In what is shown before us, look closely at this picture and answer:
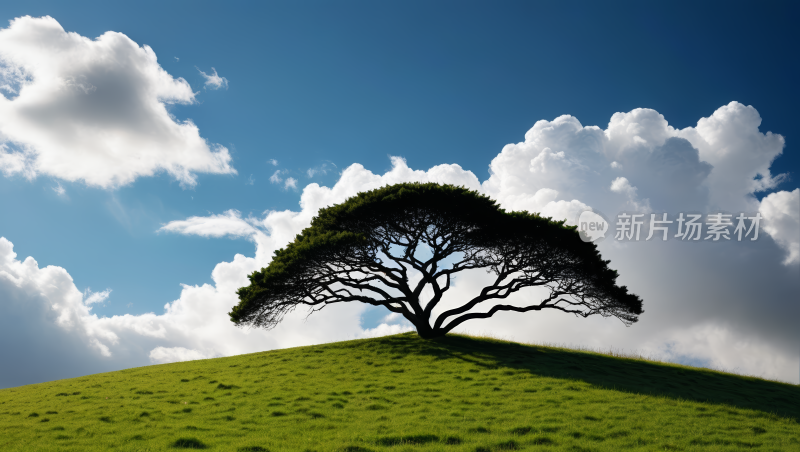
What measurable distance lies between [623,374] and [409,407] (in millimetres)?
13455

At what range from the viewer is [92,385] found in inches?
907

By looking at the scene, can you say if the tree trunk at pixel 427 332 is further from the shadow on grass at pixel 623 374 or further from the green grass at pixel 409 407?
the green grass at pixel 409 407

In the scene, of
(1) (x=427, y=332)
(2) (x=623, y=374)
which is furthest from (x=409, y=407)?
(1) (x=427, y=332)

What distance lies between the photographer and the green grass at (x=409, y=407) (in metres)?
12.3

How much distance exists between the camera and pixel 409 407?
16.0 meters

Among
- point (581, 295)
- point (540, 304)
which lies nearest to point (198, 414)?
point (540, 304)

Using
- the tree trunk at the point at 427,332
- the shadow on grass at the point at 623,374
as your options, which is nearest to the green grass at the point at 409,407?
the shadow on grass at the point at 623,374

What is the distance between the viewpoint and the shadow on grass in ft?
61.8

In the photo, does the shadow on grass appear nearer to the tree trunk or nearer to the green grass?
the green grass

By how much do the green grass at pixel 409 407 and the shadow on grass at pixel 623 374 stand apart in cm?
14

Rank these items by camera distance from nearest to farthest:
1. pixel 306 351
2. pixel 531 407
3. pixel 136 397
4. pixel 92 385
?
pixel 531 407 → pixel 136 397 → pixel 92 385 → pixel 306 351

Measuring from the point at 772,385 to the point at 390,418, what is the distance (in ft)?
79.0

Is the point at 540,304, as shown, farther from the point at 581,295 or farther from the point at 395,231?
the point at 395,231

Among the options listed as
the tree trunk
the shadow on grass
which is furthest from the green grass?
the tree trunk
